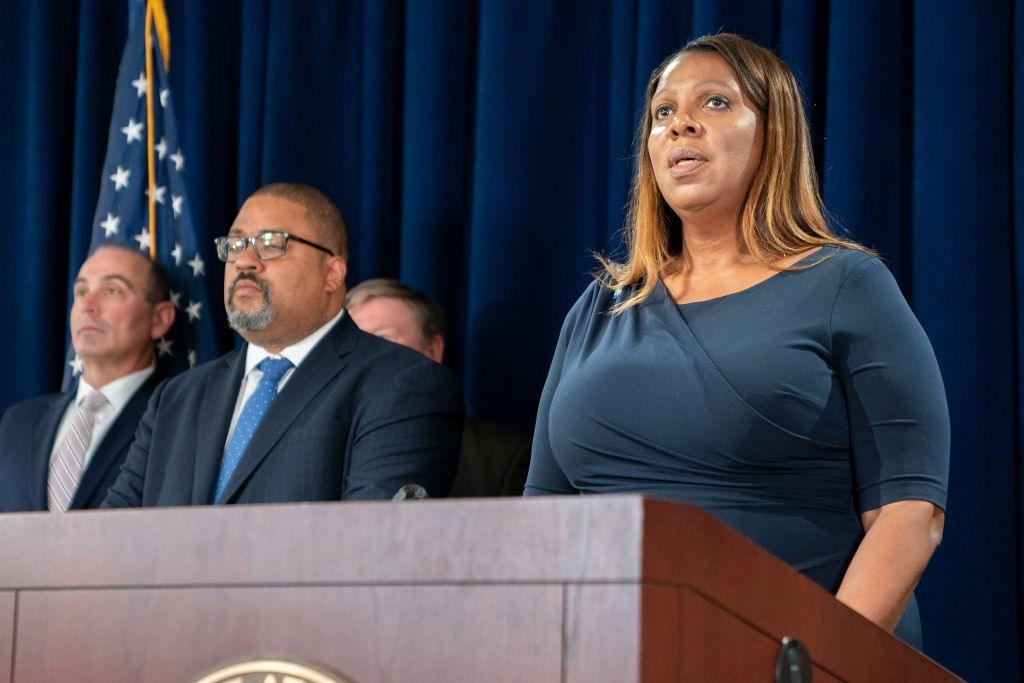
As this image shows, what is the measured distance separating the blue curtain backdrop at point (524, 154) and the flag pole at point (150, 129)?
0.12m

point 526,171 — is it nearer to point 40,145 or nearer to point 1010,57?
point 1010,57

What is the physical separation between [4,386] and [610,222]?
5.65 ft

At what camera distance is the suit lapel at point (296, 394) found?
8.56ft

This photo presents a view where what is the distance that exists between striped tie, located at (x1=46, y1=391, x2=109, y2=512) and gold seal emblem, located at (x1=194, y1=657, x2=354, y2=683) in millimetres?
2340

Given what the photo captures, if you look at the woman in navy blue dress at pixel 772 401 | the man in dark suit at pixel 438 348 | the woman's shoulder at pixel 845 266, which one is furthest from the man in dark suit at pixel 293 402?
the woman's shoulder at pixel 845 266

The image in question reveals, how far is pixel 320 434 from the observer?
262cm

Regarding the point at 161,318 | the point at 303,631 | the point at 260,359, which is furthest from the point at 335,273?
the point at 303,631

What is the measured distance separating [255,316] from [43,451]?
684 millimetres

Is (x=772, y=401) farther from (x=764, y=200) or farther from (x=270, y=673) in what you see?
(x=270, y=673)

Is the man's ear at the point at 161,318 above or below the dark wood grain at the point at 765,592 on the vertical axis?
above

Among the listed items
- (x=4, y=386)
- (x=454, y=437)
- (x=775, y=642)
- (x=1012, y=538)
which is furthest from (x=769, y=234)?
(x=4, y=386)

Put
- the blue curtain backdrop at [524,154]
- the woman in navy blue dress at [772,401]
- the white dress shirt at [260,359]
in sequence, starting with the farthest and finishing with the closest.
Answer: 1. the white dress shirt at [260,359]
2. the blue curtain backdrop at [524,154]
3. the woman in navy blue dress at [772,401]

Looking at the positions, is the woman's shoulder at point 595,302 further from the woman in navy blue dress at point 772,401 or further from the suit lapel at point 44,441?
the suit lapel at point 44,441

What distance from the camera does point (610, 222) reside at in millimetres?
2990
